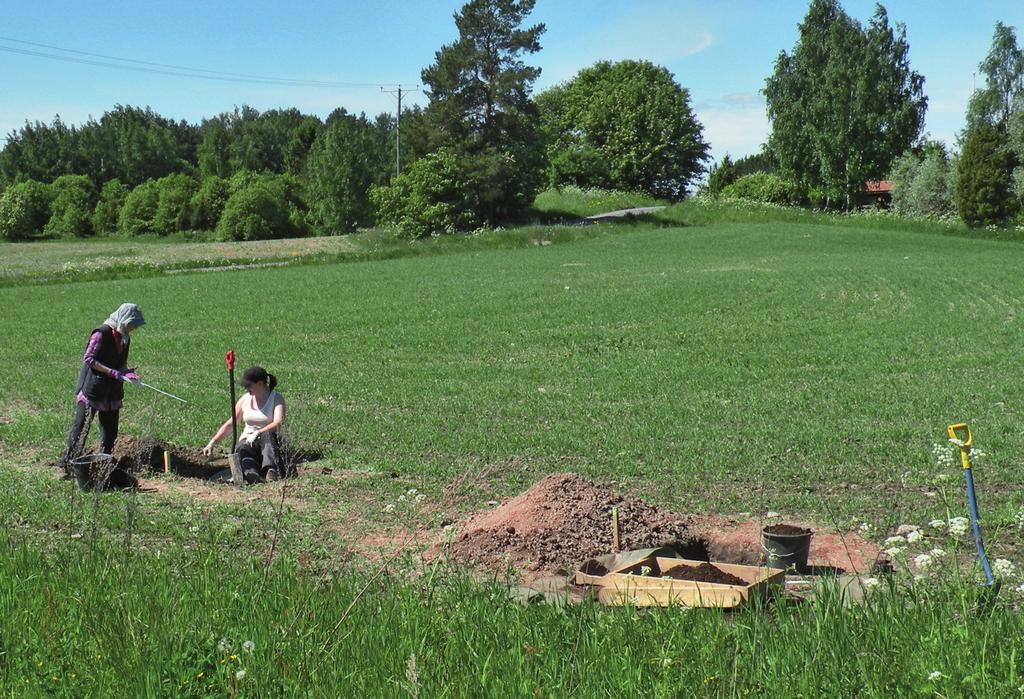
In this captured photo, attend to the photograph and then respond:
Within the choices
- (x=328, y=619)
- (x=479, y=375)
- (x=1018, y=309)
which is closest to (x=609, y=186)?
(x=1018, y=309)

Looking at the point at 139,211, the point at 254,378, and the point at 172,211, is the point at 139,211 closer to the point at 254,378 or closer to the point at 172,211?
the point at 172,211

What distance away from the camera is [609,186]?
3588 inches

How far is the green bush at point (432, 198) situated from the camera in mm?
60469

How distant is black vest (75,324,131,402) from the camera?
10211 mm

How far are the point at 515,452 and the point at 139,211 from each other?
267 ft

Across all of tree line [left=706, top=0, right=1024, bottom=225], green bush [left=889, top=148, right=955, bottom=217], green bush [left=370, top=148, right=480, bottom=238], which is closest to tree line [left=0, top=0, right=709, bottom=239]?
green bush [left=370, top=148, right=480, bottom=238]

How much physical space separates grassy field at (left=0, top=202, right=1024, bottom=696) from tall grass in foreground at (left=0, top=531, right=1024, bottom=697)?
17 millimetres

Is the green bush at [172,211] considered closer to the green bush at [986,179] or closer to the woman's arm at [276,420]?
the green bush at [986,179]

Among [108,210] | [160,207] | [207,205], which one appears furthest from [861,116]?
[108,210]

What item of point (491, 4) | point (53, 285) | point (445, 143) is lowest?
point (53, 285)

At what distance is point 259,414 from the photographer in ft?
35.7

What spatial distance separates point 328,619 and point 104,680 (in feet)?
3.36

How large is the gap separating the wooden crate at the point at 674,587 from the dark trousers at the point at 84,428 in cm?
601

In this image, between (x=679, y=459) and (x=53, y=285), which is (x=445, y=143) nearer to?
(x=53, y=285)
